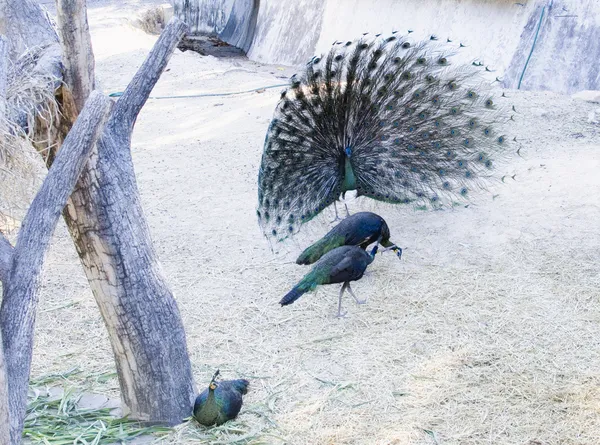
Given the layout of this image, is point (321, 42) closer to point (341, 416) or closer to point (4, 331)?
point (341, 416)

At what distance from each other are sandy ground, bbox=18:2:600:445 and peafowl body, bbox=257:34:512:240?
41cm

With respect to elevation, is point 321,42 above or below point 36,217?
below

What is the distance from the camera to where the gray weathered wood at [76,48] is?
10.8 feet

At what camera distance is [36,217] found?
9.18ft

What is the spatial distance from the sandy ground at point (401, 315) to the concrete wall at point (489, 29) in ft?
6.35

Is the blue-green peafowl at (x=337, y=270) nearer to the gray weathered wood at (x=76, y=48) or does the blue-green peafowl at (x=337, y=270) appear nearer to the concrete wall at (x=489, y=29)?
the gray weathered wood at (x=76, y=48)

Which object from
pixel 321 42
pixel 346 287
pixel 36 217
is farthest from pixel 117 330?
pixel 321 42

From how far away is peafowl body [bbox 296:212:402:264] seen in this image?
5582 millimetres

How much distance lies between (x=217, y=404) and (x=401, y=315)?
1.71 m

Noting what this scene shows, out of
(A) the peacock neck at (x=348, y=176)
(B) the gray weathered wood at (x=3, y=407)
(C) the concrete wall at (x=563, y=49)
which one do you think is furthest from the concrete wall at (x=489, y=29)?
(B) the gray weathered wood at (x=3, y=407)

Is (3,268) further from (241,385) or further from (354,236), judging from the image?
(354,236)

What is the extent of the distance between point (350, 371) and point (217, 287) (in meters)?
1.47

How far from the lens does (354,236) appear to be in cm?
557

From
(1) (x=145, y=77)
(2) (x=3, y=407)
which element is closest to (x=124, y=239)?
(1) (x=145, y=77)
